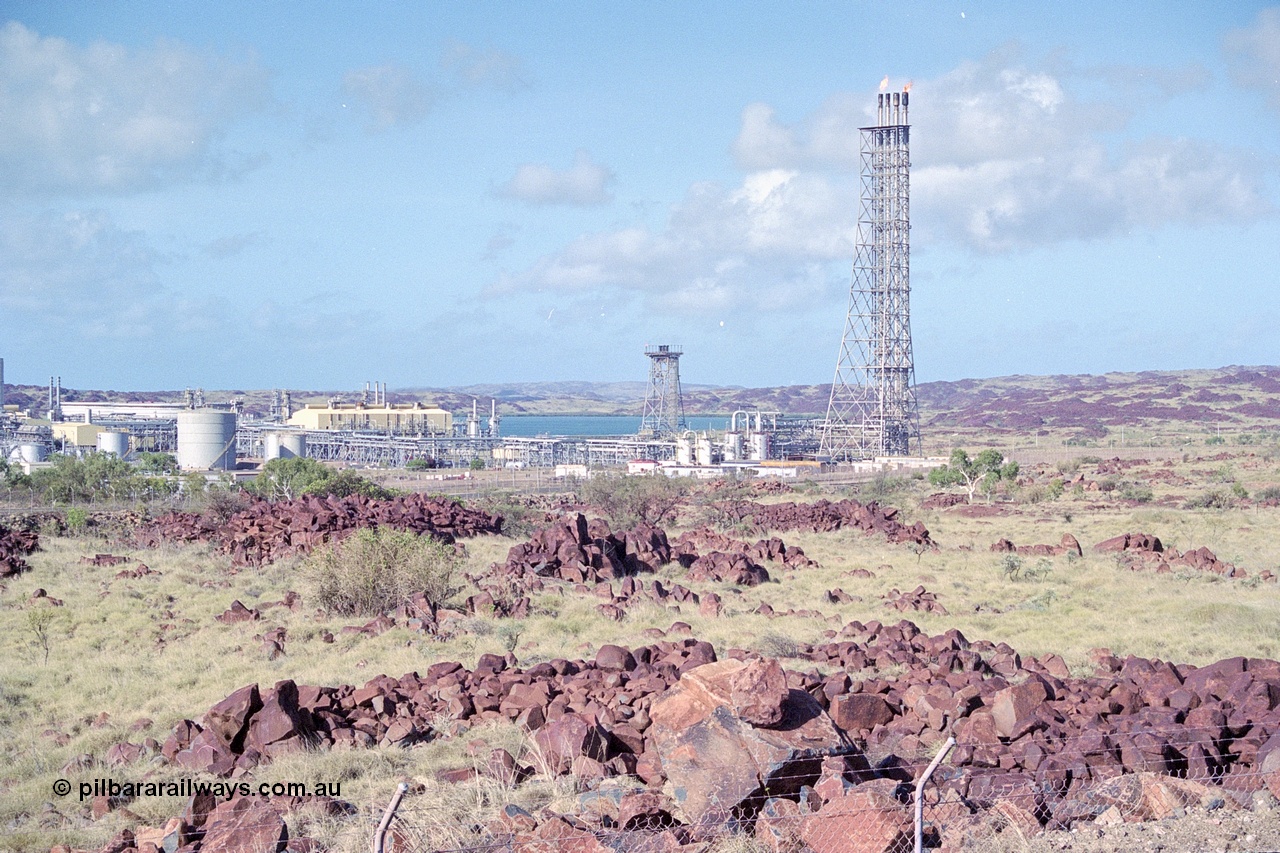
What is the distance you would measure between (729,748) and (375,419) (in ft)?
274

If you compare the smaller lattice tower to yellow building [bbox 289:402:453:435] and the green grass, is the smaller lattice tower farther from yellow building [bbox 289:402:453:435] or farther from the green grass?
the green grass

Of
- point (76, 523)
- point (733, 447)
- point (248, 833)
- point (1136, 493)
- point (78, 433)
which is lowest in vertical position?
point (1136, 493)

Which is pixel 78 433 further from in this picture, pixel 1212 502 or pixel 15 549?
pixel 1212 502

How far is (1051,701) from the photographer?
9852mm

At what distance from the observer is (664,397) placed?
288 feet

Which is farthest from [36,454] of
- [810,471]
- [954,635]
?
[954,635]

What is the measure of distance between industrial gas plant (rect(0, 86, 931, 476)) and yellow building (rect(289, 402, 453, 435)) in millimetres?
153

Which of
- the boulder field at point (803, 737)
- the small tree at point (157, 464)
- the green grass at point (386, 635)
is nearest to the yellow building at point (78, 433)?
the small tree at point (157, 464)

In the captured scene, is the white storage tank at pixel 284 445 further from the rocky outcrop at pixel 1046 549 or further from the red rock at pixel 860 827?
the red rock at pixel 860 827

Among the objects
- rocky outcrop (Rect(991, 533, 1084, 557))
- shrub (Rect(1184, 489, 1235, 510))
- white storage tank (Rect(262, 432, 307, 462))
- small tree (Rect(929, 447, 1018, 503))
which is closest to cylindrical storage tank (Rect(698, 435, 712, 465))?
small tree (Rect(929, 447, 1018, 503))

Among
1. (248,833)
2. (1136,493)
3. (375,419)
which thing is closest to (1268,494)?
(1136,493)

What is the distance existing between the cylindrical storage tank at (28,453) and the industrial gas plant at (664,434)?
0.09 metres

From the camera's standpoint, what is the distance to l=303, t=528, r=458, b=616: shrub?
1678 centimetres

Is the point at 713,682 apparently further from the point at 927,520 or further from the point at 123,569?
the point at 927,520
